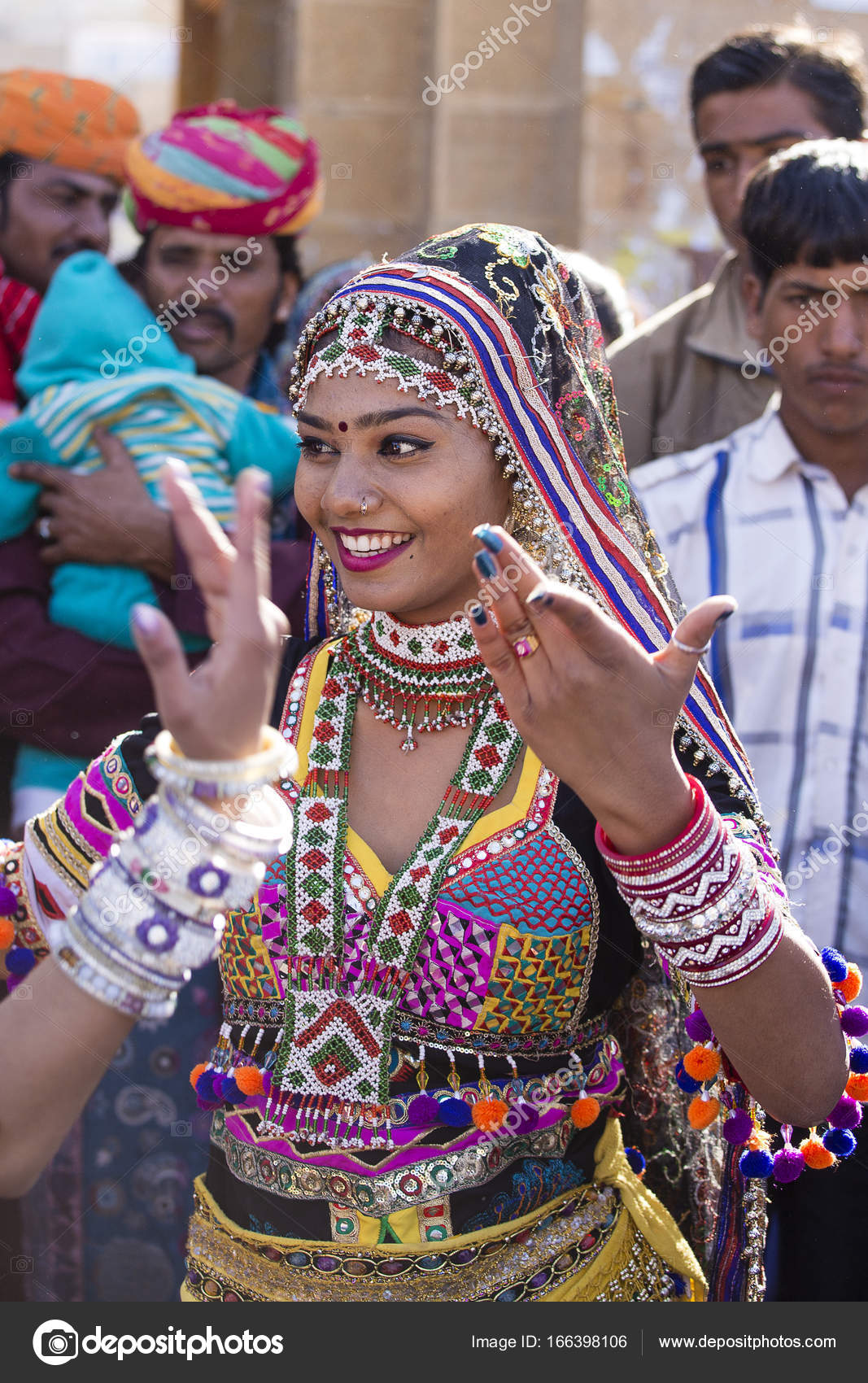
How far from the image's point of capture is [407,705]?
2.22 metres

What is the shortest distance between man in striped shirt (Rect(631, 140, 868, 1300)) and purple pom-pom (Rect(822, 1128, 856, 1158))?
0.97m

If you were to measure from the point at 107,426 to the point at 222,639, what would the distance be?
1925 millimetres

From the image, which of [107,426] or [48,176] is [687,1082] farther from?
[48,176]

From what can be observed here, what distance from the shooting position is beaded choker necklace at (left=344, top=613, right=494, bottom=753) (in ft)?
Answer: 7.14

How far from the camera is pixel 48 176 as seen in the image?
12.8 ft

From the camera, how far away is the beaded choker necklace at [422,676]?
2.18 metres

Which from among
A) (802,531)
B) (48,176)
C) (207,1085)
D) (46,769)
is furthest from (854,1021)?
(48,176)

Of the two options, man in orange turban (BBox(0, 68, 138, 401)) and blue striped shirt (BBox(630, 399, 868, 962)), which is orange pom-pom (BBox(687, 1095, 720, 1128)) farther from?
man in orange turban (BBox(0, 68, 138, 401))

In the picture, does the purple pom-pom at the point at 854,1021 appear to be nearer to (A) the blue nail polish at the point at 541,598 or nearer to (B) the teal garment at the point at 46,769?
(A) the blue nail polish at the point at 541,598

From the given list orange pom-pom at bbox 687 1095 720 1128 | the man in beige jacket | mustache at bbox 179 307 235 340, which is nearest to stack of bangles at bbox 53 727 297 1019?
orange pom-pom at bbox 687 1095 720 1128

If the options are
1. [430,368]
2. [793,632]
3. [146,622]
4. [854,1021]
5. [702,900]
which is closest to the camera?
[146,622]

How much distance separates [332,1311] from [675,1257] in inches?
23.1

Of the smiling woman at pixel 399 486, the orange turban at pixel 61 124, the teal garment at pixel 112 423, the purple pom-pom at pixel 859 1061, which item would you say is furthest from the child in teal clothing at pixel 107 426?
the purple pom-pom at pixel 859 1061

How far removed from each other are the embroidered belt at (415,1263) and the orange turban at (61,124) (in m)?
2.99
